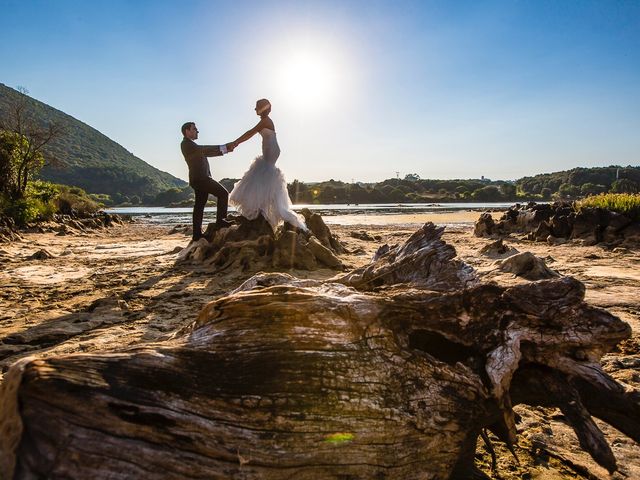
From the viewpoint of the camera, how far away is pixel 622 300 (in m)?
4.52

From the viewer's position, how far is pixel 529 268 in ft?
18.7

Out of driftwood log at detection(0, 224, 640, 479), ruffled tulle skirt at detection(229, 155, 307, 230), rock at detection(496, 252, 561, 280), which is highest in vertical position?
ruffled tulle skirt at detection(229, 155, 307, 230)

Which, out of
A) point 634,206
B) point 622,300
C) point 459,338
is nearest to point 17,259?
point 459,338

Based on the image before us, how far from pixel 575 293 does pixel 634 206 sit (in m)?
12.6

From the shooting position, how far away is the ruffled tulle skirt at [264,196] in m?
7.82

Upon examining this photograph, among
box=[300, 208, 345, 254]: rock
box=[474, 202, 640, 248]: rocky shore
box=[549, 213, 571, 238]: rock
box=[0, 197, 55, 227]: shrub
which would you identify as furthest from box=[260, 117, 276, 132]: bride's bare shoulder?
box=[0, 197, 55, 227]: shrub

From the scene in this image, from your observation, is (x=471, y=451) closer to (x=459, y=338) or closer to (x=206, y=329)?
(x=459, y=338)

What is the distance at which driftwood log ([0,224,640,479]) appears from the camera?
46.6 inches

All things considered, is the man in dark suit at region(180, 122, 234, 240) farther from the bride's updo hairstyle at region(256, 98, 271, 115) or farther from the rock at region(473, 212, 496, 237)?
the rock at region(473, 212, 496, 237)

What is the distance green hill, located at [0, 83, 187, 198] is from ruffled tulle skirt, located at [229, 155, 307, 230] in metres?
107

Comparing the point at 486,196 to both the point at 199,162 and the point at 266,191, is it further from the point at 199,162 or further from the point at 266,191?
the point at 199,162

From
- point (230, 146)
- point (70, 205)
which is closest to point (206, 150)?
point (230, 146)

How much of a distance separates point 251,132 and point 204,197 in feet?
5.93

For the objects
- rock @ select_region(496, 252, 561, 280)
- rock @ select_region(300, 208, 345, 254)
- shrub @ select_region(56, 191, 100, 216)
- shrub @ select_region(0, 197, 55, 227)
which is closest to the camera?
rock @ select_region(496, 252, 561, 280)
